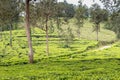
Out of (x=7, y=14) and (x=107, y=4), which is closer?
(x=107, y=4)

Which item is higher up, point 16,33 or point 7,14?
point 7,14

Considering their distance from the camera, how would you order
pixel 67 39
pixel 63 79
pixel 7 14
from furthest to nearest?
pixel 67 39
pixel 7 14
pixel 63 79

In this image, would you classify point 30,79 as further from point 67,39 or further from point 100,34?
point 100,34

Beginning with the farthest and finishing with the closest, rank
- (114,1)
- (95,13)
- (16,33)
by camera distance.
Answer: (16,33) < (95,13) < (114,1)

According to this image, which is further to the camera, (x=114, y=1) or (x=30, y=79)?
(x=114, y=1)

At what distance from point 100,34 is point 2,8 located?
324 feet

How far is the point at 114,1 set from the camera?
139 feet

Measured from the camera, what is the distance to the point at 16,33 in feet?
391

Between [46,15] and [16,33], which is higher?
[46,15]

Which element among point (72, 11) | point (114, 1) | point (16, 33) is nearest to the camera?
point (114, 1)

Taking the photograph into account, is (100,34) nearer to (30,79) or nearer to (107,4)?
(107,4)

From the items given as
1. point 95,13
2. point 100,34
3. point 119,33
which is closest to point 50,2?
point 95,13

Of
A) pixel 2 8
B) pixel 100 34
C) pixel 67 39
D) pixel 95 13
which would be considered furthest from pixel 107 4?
pixel 100 34

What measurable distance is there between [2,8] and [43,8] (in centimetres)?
1059
